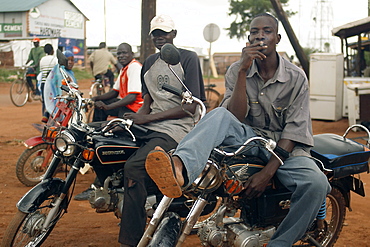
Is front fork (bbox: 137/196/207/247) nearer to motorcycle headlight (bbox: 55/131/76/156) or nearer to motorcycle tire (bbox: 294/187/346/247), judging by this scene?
motorcycle headlight (bbox: 55/131/76/156)

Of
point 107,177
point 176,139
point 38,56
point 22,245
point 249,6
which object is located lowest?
point 22,245

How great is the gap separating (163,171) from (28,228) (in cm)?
162

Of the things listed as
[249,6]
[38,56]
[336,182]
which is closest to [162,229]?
[336,182]

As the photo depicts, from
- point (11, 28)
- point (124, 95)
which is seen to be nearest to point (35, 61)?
point (124, 95)

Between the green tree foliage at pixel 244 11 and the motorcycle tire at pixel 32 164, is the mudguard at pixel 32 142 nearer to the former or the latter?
the motorcycle tire at pixel 32 164

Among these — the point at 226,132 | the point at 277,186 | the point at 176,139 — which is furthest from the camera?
the point at 176,139

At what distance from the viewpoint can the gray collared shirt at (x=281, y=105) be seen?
3250 mm

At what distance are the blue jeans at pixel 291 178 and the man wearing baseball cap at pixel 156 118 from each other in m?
0.31

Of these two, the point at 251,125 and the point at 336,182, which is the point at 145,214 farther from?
the point at 336,182

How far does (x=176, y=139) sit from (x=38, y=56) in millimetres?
11106

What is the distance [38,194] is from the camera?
3551mm

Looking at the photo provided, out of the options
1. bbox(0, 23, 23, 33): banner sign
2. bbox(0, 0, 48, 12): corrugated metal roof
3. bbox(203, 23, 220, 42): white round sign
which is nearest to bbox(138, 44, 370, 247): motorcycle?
bbox(203, 23, 220, 42): white round sign

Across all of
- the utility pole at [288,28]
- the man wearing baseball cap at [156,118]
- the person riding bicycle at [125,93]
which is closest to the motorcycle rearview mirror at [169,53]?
the man wearing baseball cap at [156,118]

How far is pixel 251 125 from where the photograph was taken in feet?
11.5
